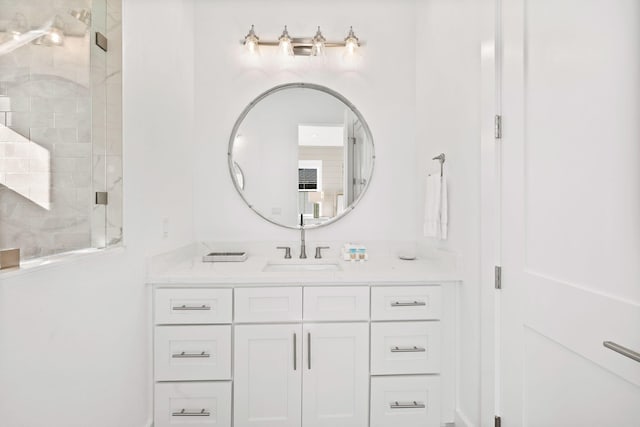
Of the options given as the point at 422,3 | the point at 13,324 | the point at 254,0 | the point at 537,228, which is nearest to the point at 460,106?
the point at 537,228

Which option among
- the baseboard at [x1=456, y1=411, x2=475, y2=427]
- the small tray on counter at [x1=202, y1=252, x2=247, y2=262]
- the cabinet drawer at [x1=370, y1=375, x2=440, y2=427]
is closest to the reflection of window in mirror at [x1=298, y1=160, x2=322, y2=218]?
the small tray on counter at [x1=202, y1=252, x2=247, y2=262]

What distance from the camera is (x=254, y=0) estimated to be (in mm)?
2234

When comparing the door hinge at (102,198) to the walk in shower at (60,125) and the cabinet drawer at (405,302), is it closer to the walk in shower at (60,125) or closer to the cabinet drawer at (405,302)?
the walk in shower at (60,125)

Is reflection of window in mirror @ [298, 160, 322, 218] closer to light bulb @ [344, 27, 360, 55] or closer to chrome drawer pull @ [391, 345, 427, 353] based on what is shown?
light bulb @ [344, 27, 360, 55]

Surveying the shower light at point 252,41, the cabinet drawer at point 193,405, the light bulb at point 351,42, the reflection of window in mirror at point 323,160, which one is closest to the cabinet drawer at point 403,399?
the cabinet drawer at point 193,405

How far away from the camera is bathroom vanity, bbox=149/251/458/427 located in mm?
1616

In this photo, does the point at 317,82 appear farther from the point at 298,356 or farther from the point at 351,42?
the point at 298,356

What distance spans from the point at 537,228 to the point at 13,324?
1.65 m

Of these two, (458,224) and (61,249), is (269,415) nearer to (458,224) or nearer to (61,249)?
(61,249)

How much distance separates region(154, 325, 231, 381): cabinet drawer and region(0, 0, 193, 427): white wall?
0.27ft

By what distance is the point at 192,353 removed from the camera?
5.29 ft

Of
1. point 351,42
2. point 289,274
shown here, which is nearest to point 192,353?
point 289,274

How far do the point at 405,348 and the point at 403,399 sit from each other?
0.88ft

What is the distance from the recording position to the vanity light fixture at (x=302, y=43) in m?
2.16
